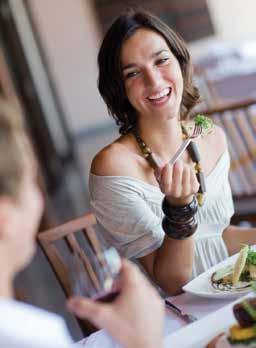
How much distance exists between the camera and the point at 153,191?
1.86 m

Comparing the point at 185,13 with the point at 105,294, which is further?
the point at 185,13

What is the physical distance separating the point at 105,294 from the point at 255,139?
2339 mm

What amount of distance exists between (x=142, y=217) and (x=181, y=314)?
1.12 feet

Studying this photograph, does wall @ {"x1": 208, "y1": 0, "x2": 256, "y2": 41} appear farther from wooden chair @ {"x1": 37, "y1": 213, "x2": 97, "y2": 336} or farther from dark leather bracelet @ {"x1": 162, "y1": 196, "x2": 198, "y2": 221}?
dark leather bracelet @ {"x1": 162, "y1": 196, "x2": 198, "y2": 221}

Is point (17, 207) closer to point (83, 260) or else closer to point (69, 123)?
point (83, 260)

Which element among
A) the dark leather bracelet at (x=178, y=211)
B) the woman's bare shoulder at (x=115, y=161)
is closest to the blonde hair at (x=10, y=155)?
the dark leather bracelet at (x=178, y=211)

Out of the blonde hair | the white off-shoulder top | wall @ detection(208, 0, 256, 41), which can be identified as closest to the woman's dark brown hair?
the white off-shoulder top

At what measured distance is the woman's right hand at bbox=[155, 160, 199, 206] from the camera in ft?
4.83

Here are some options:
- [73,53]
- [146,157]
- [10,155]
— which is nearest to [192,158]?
[146,157]

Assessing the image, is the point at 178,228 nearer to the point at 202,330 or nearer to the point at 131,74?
the point at 202,330

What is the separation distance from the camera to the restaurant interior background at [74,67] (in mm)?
6020

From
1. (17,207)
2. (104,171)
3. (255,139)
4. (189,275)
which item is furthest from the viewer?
(255,139)

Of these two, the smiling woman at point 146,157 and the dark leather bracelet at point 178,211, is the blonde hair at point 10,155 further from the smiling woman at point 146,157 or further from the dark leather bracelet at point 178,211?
the smiling woman at point 146,157

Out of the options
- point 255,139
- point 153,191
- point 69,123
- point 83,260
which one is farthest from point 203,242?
point 69,123
